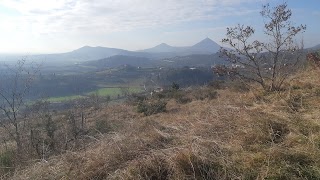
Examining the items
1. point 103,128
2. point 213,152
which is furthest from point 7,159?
point 103,128

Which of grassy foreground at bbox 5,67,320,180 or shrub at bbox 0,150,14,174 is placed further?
shrub at bbox 0,150,14,174

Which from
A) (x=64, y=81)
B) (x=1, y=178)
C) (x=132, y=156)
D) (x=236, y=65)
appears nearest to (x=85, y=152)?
(x=132, y=156)

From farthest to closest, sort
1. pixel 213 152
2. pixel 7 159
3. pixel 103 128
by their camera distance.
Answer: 1. pixel 103 128
2. pixel 7 159
3. pixel 213 152

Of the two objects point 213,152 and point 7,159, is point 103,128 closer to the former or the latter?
A: point 7,159

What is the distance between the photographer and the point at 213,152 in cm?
338

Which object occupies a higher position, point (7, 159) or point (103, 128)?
point (7, 159)

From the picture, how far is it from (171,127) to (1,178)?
2151 millimetres

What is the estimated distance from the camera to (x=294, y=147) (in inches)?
130

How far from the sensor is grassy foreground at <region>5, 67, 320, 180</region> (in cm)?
304

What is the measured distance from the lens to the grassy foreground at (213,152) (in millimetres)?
3037

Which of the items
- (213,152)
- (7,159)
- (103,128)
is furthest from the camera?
(103,128)

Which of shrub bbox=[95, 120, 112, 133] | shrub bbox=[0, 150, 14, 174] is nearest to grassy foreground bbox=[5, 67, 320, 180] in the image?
shrub bbox=[0, 150, 14, 174]

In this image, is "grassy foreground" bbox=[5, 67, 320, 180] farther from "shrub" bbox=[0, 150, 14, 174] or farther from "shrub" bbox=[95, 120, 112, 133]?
"shrub" bbox=[95, 120, 112, 133]

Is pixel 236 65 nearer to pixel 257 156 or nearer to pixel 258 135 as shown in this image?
pixel 258 135
